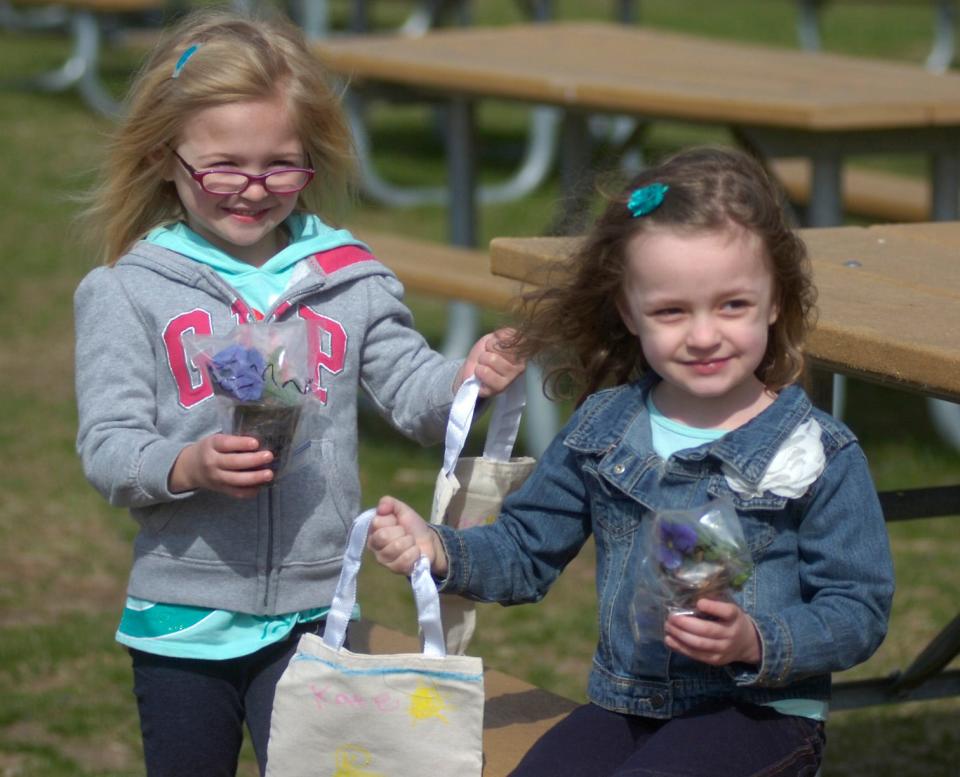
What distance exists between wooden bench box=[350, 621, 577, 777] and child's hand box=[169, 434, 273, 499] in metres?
0.50

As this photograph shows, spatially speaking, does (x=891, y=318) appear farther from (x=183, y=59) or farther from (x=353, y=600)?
(x=183, y=59)

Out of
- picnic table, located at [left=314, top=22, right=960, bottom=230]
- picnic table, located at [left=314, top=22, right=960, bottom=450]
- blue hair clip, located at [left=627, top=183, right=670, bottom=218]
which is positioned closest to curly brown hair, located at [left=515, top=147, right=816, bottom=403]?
blue hair clip, located at [left=627, top=183, right=670, bottom=218]

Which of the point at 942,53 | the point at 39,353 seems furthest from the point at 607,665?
the point at 942,53

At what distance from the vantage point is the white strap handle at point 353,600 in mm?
2061

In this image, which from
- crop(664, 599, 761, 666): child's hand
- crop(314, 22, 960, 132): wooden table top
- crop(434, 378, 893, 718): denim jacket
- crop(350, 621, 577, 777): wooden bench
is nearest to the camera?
crop(664, 599, 761, 666): child's hand

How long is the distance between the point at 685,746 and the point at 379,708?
0.38 meters

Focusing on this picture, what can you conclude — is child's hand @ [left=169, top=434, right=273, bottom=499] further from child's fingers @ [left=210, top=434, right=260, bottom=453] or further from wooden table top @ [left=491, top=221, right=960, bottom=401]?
wooden table top @ [left=491, top=221, right=960, bottom=401]

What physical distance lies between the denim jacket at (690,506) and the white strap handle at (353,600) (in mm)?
99

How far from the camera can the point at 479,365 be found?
2.36m

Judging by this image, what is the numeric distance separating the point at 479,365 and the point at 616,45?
169 inches

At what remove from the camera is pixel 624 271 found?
217 centimetres

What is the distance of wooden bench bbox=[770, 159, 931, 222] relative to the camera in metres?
6.38

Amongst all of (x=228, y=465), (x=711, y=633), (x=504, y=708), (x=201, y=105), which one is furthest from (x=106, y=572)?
(x=711, y=633)

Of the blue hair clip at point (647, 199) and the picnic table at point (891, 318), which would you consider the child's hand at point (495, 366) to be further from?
the blue hair clip at point (647, 199)
